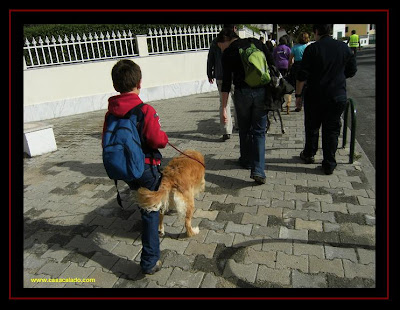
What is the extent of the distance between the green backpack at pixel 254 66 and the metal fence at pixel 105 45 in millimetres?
7182

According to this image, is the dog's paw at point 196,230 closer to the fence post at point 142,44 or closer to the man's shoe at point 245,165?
the man's shoe at point 245,165

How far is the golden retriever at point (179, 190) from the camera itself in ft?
8.04

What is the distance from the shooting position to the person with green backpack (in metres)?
3.71

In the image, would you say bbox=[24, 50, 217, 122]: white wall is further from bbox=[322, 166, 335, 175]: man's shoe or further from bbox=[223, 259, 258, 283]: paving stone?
bbox=[223, 259, 258, 283]: paving stone

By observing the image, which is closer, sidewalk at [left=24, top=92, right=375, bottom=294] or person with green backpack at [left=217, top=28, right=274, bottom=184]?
sidewalk at [left=24, top=92, right=375, bottom=294]

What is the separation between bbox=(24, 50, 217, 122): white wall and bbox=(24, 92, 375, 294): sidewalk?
415 centimetres

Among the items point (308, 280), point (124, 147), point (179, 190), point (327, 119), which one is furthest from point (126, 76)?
point (327, 119)

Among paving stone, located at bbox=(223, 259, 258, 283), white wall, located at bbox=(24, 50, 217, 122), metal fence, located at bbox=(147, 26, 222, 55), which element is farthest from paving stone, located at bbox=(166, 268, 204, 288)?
metal fence, located at bbox=(147, 26, 222, 55)

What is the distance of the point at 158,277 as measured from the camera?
105 inches

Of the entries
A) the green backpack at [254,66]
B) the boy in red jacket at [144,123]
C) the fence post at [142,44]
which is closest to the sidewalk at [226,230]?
the boy in red jacket at [144,123]

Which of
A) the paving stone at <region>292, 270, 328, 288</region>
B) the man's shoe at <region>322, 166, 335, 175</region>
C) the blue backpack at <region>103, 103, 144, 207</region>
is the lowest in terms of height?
the paving stone at <region>292, 270, 328, 288</region>

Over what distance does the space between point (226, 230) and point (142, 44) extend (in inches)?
339

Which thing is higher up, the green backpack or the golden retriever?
the green backpack
